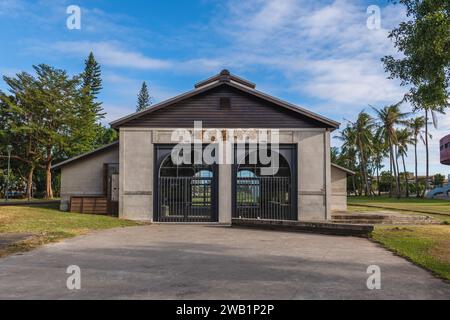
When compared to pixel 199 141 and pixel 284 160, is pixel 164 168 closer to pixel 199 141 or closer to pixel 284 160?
pixel 199 141

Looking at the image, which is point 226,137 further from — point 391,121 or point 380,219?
point 391,121

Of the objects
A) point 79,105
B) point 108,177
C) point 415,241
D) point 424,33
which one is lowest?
point 415,241

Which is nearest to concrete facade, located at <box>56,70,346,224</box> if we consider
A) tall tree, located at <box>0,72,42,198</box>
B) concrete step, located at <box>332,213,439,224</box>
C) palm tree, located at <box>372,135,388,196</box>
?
concrete step, located at <box>332,213,439,224</box>

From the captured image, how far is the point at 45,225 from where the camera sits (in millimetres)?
14961

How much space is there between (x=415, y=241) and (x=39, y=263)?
10.1 meters

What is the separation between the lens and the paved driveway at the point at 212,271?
6.11m

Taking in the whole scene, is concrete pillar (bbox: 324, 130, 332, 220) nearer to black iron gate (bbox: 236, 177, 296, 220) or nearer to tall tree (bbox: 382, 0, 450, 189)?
black iron gate (bbox: 236, 177, 296, 220)

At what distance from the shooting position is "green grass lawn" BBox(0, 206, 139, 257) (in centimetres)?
1153

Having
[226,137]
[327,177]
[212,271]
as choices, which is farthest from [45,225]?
[327,177]

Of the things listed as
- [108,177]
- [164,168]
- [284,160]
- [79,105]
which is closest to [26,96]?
[79,105]

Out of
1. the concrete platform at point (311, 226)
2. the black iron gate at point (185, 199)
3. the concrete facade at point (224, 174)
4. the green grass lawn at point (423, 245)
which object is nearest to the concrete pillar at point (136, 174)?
the concrete facade at point (224, 174)

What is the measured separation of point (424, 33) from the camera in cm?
925

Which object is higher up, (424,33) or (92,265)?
(424,33)

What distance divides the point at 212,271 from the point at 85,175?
15.9m
